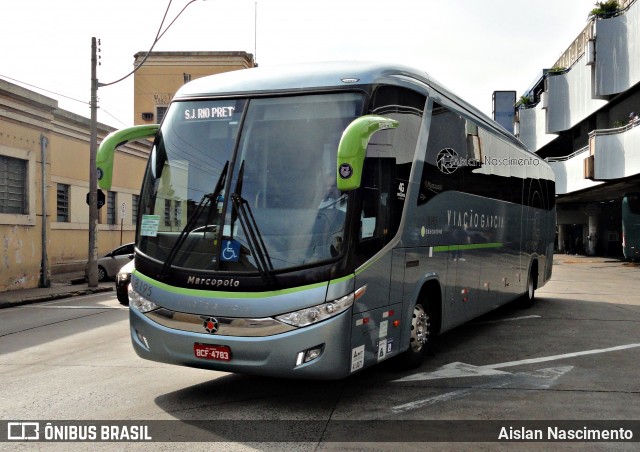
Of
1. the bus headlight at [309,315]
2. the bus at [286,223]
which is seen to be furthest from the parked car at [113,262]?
the bus headlight at [309,315]

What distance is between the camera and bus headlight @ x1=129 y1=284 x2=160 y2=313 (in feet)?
20.8

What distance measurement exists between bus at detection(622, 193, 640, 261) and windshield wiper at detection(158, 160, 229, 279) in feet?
104

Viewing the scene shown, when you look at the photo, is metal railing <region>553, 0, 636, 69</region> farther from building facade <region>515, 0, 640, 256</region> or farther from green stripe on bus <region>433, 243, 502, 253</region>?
green stripe on bus <region>433, 243, 502, 253</region>

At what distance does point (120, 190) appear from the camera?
Answer: 29234mm

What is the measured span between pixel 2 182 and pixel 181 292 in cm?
1510

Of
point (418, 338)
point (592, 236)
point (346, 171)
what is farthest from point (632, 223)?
point (346, 171)

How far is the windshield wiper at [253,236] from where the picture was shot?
577 cm

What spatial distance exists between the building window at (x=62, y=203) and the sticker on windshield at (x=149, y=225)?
1955cm

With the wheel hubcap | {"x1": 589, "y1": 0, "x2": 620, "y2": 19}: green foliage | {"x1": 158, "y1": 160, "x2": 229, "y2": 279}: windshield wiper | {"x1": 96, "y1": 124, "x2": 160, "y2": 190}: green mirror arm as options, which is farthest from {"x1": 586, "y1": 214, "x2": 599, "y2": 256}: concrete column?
{"x1": 158, "y1": 160, "x2": 229, "y2": 279}: windshield wiper

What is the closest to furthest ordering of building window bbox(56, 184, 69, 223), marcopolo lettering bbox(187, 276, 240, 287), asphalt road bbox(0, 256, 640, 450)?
asphalt road bbox(0, 256, 640, 450), marcopolo lettering bbox(187, 276, 240, 287), building window bbox(56, 184, 69, 223)

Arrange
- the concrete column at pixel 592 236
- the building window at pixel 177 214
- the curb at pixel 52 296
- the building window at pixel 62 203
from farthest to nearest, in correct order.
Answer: the concrete column at pixel 592 236
the building window at pixel 62 203
the curb at pixel 52 296
the building window at pixel 177 214

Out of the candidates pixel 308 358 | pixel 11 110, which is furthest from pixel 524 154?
pixel 11 110

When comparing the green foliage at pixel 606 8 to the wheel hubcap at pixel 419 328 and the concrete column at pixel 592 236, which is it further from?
the wheel hubcap at pixel 419 328

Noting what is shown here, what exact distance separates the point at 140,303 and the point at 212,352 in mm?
1044
